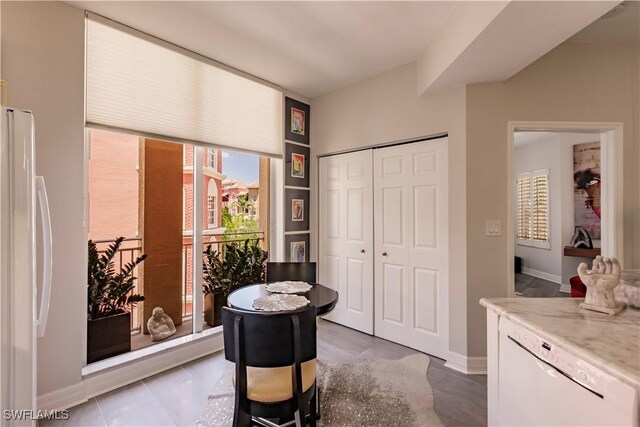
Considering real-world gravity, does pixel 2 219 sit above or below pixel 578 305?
above

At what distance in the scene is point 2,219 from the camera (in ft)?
4.36

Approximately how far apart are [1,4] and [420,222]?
3.61 meters

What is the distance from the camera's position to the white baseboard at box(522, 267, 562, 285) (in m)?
5.49

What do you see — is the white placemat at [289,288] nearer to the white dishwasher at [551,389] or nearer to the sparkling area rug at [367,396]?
the sparkling area rug at [367,396]

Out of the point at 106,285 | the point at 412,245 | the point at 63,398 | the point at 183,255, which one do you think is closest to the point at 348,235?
the point at 412,245

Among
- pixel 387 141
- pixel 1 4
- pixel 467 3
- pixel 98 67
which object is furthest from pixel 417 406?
pixel 1 4

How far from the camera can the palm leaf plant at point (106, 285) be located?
243 centimetres

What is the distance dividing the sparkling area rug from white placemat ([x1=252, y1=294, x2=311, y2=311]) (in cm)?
78

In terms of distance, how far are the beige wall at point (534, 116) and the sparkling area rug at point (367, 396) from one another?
2.26 feet

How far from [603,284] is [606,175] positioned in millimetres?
1927

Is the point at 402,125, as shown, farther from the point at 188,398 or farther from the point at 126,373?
the point at 126,373

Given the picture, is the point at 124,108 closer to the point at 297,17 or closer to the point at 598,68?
the point at 297,17

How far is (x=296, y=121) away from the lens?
384cm

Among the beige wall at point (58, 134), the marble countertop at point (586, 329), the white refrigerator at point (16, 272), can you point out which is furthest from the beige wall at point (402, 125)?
the white refrigerator at point (16, 272)
